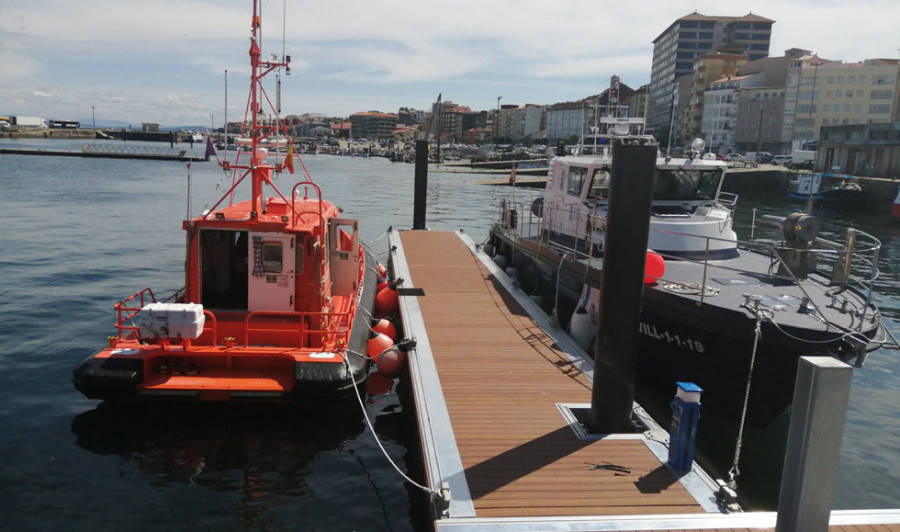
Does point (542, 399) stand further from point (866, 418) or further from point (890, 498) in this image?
point (866, 418)

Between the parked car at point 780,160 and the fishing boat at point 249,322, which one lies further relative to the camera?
the parked car at point 780,160

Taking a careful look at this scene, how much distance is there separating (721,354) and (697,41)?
141m

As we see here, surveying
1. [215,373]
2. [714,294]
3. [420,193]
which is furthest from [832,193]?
[215,373]

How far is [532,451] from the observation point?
7129mm

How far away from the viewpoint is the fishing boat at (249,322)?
8.79 m

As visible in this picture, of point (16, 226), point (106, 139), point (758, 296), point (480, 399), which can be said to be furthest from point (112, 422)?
point (106, 139)

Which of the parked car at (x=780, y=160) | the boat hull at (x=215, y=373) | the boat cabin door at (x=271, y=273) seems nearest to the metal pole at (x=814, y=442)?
the boat hull at (x=215, y=373)

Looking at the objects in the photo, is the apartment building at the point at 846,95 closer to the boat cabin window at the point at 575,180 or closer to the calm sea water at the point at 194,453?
the boat cabin window at the point at 575,180

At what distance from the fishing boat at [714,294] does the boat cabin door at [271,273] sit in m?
5.10

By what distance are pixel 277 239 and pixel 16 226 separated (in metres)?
23.5

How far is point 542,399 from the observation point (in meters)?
8.63

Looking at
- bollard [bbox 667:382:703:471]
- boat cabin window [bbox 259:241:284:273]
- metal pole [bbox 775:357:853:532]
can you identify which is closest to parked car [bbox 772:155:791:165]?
boat cabin window [bbox 259:241:284:273]

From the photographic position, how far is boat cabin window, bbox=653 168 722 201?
44.0 ft

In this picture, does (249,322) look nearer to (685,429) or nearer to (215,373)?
(215,373)
